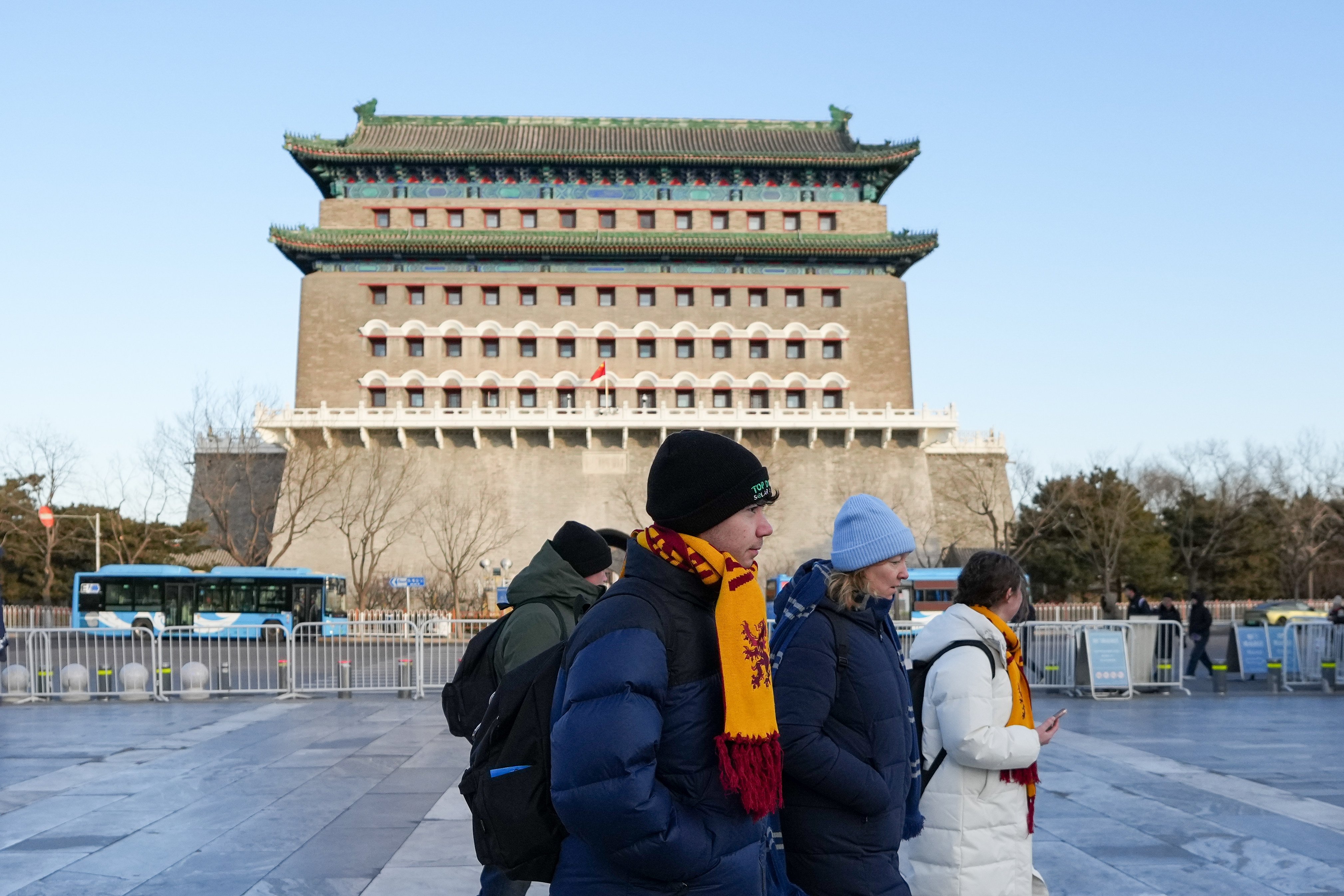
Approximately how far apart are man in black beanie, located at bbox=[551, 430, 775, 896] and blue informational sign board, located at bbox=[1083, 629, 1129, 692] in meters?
13.9

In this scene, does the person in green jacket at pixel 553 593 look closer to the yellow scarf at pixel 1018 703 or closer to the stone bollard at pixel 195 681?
the yellow scarf at pixel 1018 703

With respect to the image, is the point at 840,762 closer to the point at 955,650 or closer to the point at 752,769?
the point at 752,769

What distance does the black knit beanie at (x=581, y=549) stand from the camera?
498 cm

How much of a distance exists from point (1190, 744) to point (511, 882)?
8970 millimetres

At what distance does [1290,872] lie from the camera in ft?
20.6

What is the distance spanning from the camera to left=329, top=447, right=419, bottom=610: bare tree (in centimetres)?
4434

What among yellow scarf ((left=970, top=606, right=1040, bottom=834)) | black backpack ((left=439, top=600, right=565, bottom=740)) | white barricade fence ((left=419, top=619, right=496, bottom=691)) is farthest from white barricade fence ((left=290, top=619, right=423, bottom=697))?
yellow scarf ((left=970, top=606, right=1040, bottom=834))

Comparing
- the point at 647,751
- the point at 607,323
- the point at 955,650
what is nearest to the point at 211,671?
the point at 955,650

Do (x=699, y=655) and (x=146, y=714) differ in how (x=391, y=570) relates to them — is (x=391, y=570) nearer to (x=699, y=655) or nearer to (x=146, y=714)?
(x=146, y=714)

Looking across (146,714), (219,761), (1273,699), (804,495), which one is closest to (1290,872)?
(219,761)

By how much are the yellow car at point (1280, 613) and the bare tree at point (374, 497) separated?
28795 mm

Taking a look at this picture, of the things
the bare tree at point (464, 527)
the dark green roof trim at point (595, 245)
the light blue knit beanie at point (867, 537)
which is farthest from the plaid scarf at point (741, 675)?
the dark green roof trim at point (595, 245)

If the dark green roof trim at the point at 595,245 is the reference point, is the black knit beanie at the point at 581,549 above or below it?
below

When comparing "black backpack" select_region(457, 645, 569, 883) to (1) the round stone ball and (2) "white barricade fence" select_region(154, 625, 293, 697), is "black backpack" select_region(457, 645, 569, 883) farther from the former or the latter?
(1) the round stone ball
